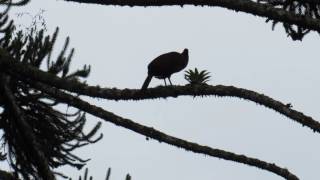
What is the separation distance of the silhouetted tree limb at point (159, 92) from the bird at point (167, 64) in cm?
136

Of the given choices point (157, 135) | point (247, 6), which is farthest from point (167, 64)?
point (247, 6)

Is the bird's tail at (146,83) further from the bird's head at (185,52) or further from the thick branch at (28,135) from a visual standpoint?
the thick branch at (28,135)

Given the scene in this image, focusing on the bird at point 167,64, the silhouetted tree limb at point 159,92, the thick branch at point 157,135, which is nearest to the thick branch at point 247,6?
the silhouetted tree limb at point 159,92

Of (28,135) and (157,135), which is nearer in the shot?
(157,135)

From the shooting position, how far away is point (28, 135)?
546 cm

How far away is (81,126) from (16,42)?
136cm

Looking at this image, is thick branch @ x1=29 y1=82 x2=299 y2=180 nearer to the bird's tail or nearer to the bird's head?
the bird's tail

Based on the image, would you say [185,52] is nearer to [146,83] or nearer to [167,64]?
[167,64]

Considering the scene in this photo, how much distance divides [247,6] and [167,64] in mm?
2094

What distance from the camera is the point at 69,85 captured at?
14.3ft

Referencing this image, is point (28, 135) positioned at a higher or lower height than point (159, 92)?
lower

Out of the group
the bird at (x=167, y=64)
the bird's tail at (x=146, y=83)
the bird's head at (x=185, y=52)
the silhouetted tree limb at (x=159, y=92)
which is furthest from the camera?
the bird's head at (x=185, y=52)

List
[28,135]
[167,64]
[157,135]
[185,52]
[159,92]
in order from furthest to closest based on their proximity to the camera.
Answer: [185,52]
[167,64]
[28,135]
[157,135]
[159,92]

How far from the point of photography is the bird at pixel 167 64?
6117 millimetres
